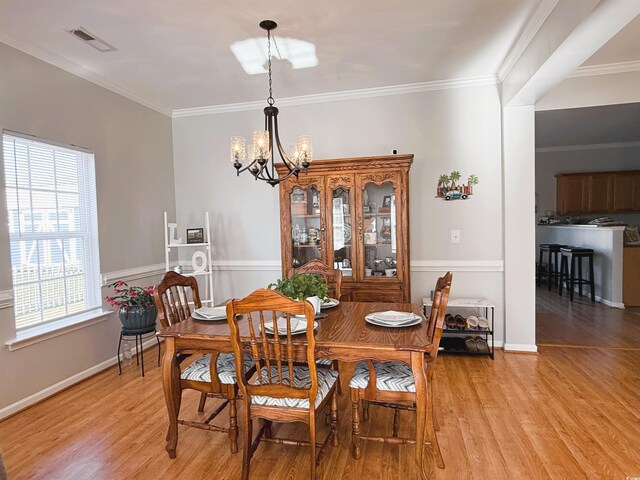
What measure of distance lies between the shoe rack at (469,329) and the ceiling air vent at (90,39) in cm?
355

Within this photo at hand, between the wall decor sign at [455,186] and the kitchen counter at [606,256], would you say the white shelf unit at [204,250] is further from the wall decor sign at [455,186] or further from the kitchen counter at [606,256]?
the kitchen counter at [606,256]

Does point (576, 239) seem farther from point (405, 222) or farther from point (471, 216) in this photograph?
point (405, 222)

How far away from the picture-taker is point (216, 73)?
3582 millimetres

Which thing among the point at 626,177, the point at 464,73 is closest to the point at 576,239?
the point at 626,177

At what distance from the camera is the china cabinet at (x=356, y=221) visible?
3.73 m

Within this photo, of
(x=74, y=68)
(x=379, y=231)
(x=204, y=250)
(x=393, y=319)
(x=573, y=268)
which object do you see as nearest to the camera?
(x=393, y=319)

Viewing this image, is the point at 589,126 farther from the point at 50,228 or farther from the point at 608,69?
the point at 50,228

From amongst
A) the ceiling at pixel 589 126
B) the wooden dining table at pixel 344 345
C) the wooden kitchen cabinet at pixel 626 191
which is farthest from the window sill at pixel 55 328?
the wooden kitchen cabinet at pixel 626 191

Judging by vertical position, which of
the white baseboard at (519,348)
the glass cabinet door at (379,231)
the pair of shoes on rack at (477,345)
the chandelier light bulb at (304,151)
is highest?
the chandelier light bulb at (304,151)

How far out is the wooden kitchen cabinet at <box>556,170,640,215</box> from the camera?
726cm

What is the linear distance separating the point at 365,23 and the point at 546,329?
3917 mm

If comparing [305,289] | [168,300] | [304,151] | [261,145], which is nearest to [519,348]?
[305,289]

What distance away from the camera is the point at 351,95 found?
416 cm

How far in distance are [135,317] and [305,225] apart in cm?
180
